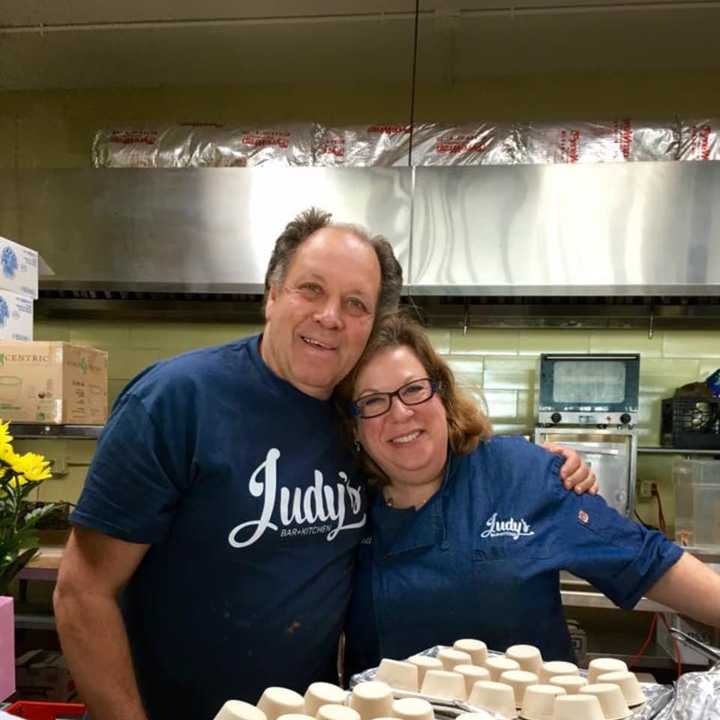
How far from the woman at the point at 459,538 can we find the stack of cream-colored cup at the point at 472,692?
0.22 metres

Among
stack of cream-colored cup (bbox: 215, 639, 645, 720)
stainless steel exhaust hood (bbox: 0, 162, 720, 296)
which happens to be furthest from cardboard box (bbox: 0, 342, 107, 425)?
stack of cream-colored cup (bbox: 215, 639, 645, 720)

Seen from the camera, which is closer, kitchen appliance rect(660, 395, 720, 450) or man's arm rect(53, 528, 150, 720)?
man's arm rect(53, 528, 150, 720)

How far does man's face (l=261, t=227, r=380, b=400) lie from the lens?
1.21 metres

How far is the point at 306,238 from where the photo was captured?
1.27 meters

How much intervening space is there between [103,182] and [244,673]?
2.66 m

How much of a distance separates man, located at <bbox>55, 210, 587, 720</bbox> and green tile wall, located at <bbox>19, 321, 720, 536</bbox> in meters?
1.91

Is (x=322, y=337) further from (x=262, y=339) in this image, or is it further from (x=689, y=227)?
(x=689, y=227)

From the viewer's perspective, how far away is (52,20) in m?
2.99

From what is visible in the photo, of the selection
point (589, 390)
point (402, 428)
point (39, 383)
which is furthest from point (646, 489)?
point (39, 383)

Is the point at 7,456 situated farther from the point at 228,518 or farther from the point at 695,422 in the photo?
the point at 695,422

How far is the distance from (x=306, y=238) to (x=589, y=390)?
1.97 meters

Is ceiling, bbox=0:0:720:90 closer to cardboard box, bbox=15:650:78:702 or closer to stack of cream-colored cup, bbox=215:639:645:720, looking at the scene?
stack of cream-colored cup, bbox=215:639:645:720

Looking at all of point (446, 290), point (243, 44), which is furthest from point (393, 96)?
point (446, 290)

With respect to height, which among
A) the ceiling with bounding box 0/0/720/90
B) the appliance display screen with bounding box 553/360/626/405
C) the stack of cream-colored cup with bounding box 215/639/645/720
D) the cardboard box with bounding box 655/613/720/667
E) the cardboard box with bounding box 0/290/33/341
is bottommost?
the cardboard box with bounding box 655/613/720/667
